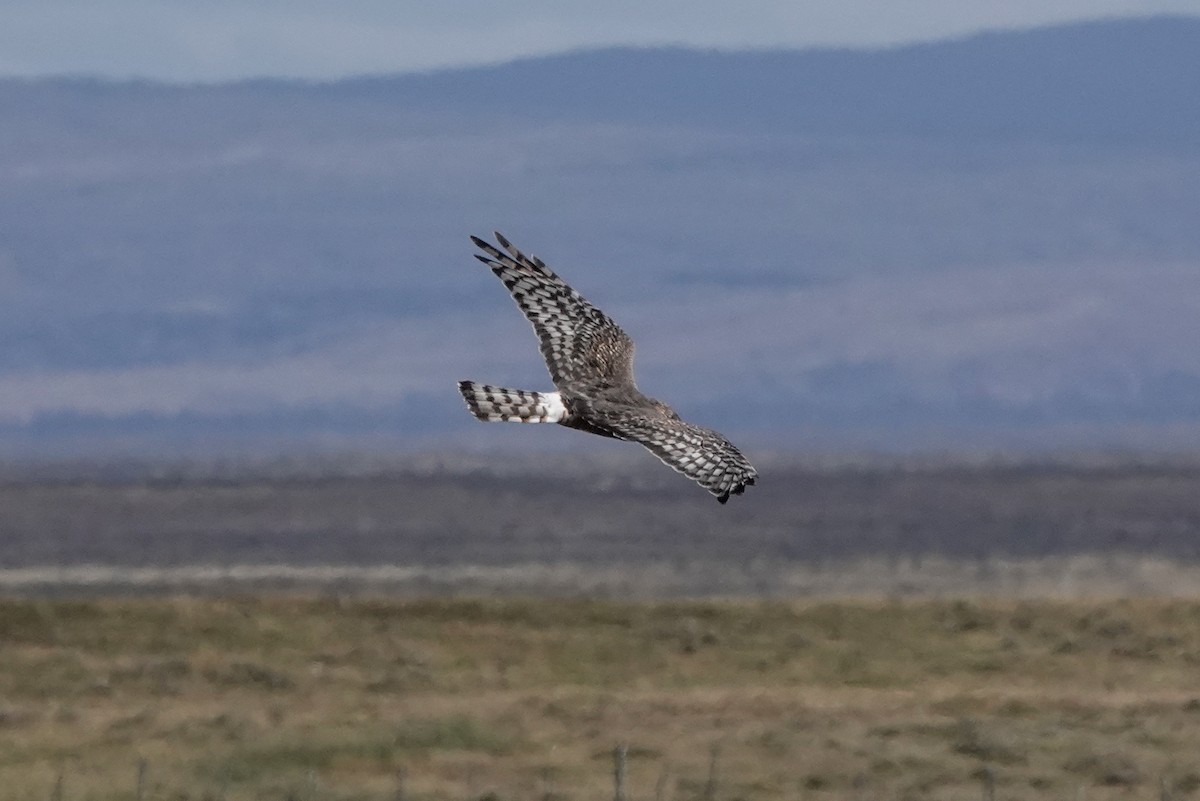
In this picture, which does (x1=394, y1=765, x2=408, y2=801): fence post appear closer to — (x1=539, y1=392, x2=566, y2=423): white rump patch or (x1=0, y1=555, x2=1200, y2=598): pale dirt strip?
(x1=539, y1=392, x2=566, y2=423): white rump patch

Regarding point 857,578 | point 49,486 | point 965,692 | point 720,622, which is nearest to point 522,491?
point 49,486

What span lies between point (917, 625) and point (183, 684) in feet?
55.0

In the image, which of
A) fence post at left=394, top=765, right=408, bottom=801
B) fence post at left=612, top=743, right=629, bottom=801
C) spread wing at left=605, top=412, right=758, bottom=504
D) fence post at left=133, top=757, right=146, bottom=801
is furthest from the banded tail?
fence post at left=133, top=757, right=146, bottom=801

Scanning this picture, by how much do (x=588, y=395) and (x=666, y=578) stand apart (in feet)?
213

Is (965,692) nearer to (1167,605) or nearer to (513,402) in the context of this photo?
(1167,605)

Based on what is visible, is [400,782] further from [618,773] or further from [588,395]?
[588,395]

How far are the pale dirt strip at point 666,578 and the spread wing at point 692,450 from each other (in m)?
51.0

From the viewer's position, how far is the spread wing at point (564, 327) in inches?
1139

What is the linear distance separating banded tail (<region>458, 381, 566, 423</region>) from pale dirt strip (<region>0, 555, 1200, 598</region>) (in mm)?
50265

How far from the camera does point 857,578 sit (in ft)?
309

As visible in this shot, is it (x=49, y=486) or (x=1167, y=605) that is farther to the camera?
(x=49, y=486)

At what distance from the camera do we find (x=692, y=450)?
25.8 meters

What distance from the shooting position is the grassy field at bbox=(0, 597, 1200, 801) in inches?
1753

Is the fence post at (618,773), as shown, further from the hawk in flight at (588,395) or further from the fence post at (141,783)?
the hawk in flight at (588,395)
